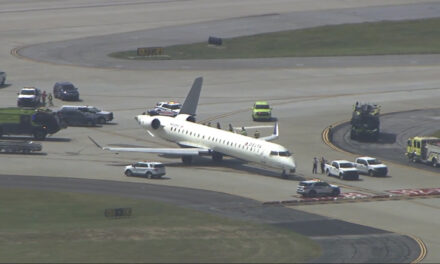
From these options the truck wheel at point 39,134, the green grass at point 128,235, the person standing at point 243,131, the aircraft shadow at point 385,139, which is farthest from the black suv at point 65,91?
the green grass at point 128,235

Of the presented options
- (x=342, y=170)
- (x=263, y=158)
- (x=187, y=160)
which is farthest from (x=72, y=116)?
(x=342, y=170)

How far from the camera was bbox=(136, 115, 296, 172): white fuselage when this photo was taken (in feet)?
350

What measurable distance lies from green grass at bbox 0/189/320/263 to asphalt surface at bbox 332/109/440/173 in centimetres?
3280

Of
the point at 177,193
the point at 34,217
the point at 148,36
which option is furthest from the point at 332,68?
the point at 34,217

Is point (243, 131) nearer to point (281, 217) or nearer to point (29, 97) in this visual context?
point (281, 217)

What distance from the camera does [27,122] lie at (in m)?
122

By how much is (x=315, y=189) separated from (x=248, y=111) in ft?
148

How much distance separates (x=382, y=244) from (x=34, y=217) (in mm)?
27493

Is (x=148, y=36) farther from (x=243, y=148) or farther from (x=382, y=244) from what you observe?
(x=382, y=244)

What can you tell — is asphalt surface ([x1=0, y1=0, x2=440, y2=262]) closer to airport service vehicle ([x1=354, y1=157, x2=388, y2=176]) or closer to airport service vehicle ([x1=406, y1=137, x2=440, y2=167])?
airport service vehicle ([x1=354, y1=157, x2=388, y2=176])

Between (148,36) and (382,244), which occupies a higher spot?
(148,36)

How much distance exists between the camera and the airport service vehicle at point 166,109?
137m

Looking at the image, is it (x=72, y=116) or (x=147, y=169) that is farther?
(x=72, y=116)

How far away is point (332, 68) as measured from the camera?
174m
